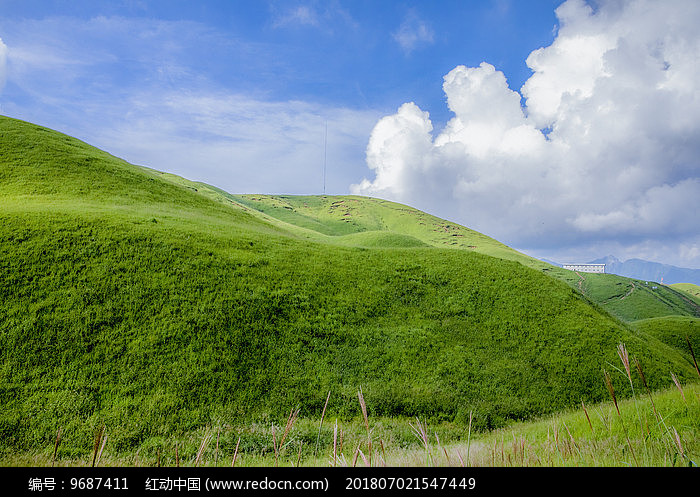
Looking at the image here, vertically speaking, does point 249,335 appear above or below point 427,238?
below

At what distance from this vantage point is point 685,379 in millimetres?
21469

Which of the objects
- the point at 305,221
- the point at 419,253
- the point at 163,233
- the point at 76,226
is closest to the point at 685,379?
the point at 419,253

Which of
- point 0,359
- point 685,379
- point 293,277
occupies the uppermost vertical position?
point 293,277

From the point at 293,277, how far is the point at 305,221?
451 feet

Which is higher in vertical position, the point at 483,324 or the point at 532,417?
the point at 483,324

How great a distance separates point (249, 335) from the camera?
15.4 meters

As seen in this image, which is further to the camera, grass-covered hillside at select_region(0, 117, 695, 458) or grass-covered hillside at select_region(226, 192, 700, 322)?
grass-covered hillside at select_region(226, 192, 700, 322)

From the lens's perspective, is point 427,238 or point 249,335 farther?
point 427,238

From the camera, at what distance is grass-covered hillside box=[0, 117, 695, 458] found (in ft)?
37.6

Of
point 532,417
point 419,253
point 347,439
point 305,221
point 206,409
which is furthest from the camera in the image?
point 305,221

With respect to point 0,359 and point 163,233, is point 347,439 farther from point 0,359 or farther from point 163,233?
point 163,233

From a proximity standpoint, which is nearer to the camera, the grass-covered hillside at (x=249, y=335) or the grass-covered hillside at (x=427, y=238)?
the grass-covered hillside at (x=249, y=335)

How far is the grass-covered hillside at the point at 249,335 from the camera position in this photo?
11.5 meters
